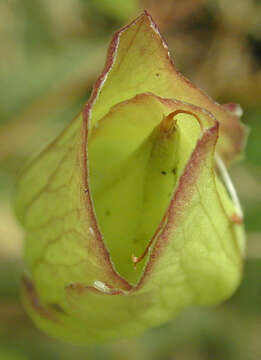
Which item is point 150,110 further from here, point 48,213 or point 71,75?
point 71,75

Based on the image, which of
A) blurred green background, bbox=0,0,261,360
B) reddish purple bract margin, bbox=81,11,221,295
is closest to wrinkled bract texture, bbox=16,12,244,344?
reddish purple bract margin, bbox=81,11,221,295

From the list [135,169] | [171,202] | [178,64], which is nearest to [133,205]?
[135,169]

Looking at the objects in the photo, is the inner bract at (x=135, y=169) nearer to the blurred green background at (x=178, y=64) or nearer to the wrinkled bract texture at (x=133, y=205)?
the wrinkled bract texture at (x=133, y=205)

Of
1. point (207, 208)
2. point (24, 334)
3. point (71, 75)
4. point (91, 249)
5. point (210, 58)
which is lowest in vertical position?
point (24, 334)

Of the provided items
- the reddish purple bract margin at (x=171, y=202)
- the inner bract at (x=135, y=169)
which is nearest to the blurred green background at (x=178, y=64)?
the inner bract at (x=135, y=169)

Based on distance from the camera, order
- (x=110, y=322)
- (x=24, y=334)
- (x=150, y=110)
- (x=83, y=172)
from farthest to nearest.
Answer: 1. (x=24, y=334)
2. (x=110, y=322)
3. (x=150, y=110)
4. (x=83, y=172)

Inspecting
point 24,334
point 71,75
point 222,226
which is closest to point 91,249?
point 222,226

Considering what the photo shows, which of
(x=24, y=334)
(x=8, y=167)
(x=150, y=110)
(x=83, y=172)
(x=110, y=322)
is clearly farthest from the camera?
(x=8, y=167)

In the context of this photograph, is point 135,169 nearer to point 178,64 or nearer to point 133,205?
point 133,205
